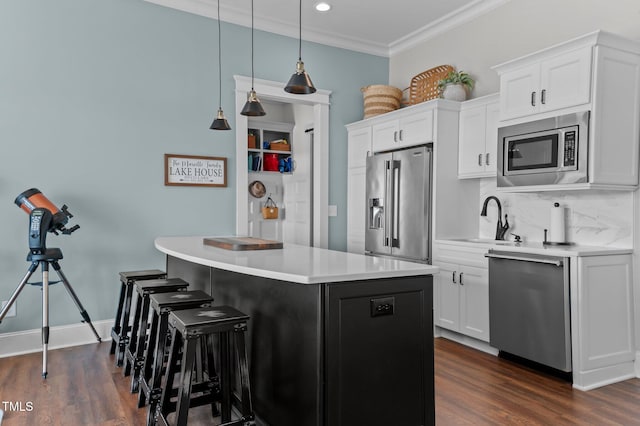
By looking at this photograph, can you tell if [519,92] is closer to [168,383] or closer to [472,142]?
[472,142]

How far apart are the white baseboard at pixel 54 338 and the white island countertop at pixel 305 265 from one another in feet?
5.16

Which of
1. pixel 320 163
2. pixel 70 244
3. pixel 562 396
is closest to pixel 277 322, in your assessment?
pixel 562 396

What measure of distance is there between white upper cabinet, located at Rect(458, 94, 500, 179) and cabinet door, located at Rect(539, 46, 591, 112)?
55cm

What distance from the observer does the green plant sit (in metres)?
4.20

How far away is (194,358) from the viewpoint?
199 centimetres

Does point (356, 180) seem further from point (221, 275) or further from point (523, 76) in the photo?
point (221, 275)

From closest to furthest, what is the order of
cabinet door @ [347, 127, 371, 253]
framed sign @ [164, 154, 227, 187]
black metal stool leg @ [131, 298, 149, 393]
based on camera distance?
1. black metal stool leg @ [131, 298, 149, 393]
2. framed sign @ [164, 154, 227, 187]
3. cabinet door @ [347, 127, 371, 253]

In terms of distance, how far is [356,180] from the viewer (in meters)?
5.14

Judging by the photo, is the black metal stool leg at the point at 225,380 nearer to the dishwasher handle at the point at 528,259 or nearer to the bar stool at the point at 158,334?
the bar stool at the point at 158,334

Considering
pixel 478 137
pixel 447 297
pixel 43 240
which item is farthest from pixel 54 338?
pixel 478 137

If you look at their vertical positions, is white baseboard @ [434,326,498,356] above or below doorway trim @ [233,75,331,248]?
below

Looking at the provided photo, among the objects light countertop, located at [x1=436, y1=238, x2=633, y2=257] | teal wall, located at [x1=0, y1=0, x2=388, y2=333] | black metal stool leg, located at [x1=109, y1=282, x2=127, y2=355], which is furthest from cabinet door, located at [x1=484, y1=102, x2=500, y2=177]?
black metal stool leg, located at [x1=109, y1=282, x2=127, y2=355]

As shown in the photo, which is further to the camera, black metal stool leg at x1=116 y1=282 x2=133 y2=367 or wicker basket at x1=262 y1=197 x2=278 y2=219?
wicker basket at x1=262 y1=197 x2=278 y2=219

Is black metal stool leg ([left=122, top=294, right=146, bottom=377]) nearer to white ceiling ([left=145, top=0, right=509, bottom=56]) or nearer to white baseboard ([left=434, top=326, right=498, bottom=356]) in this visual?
white baseboard ([left=434, top=326, right=498, bottom=356])
